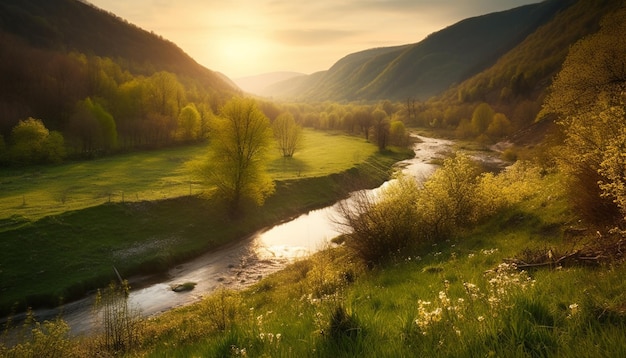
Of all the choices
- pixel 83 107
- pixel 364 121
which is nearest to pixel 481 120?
pixel 364 121

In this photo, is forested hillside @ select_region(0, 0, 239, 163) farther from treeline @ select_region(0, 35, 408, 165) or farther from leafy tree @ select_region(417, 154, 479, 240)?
leafy tree @ select_region(417, 154, 479, 240)

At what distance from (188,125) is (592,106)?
97172 millimetres

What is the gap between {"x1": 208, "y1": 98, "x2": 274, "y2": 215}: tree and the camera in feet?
169

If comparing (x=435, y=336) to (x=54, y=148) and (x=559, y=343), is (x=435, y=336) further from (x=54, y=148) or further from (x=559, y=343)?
(x=54, y=148)

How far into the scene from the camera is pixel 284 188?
6512 cm

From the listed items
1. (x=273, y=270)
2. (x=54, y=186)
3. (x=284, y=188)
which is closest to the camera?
(x=273, y=270)

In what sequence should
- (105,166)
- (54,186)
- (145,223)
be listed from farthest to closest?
(105,166), (54,186), (145,223)

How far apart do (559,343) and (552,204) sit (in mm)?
24339

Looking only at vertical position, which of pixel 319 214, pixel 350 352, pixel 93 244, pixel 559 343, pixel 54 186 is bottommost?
pixel 319 214

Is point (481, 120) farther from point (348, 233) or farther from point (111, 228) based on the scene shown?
point (111, 228)

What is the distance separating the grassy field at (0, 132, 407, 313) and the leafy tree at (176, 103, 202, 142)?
96.3 feet

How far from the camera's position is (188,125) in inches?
4085

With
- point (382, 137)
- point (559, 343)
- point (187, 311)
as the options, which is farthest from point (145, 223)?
point (382, 137)

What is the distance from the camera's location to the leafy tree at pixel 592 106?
1744cm
